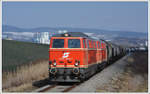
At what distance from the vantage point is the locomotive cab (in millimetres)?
17938

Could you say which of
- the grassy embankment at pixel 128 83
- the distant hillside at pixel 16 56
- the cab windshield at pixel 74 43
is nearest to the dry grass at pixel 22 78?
the cab windshield at pixel 74 43

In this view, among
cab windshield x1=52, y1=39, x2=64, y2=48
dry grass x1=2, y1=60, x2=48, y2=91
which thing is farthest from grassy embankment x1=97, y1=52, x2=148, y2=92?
dry grass x1=2, y1=60, x2=48, y2=91

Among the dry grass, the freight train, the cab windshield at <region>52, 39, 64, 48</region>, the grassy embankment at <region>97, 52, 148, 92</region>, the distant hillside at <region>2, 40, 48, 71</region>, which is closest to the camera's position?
the grassy embankment at <region>97, 52, 148, 92</region>

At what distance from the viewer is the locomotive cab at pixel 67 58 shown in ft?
58.9

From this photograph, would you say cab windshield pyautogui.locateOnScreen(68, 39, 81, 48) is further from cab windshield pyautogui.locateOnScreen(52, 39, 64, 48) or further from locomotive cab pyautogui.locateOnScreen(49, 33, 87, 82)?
cab windshield pyautogui.locateOnScreen(52, 39, 64, 48)

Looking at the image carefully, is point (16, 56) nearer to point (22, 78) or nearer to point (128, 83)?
point (22, 78)

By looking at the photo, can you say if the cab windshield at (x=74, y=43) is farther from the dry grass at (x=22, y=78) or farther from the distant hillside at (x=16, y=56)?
the distant hillside at (x=16, y=56)

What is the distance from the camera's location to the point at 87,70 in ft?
63.2

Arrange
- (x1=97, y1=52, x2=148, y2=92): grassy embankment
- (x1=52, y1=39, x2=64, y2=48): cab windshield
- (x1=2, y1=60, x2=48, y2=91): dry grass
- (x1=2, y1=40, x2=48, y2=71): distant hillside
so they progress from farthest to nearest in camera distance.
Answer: (x1=2, y1=40, x2=48, y2=71): distant hillside → (x1=2, y1=60, x2=48, y2=91): dry grass → (x1=52, y1=39, x2=64, y2=48): cab windshield → (x1=97, y1=52, x2=148, y2=92): grassy embankment

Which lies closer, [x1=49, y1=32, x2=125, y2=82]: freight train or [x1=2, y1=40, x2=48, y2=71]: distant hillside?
[x1=49, y1=32, x2=125, y2=82]: freight train

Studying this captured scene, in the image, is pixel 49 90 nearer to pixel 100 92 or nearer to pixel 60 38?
pixel 100 92

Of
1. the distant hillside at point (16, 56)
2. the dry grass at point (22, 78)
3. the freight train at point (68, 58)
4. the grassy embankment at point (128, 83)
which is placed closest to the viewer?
the grassy embankment at point (128, 83)

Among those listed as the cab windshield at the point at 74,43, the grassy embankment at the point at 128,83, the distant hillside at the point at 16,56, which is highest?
the cab windshield at the point at 74,43

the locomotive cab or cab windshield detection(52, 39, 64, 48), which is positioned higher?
cab windshield detection(52, 39, 64, 48)
